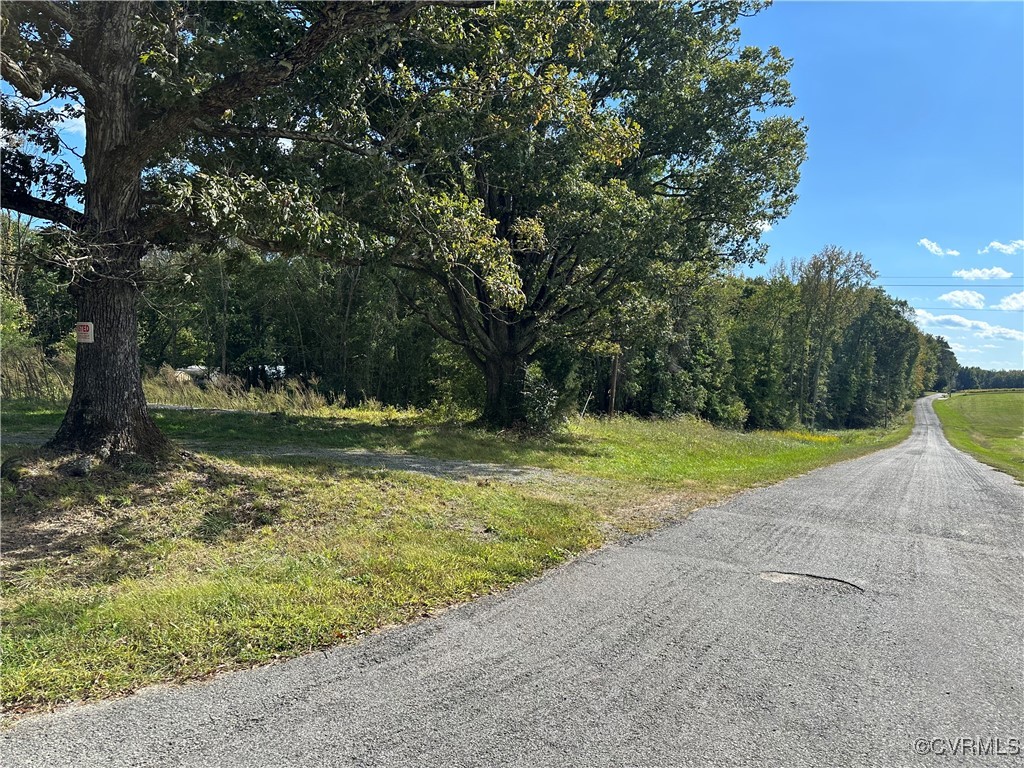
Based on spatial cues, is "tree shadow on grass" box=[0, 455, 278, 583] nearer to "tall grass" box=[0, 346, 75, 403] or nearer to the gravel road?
the gravel road

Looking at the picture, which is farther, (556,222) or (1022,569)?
(556,222)

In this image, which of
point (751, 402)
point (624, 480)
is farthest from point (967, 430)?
point (624, 480)

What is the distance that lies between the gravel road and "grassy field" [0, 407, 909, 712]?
1.00 ft

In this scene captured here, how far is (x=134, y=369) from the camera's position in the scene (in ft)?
22.7

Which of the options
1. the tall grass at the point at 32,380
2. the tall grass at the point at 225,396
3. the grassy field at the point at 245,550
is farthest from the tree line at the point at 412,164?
the tall grass at the point at 225,396

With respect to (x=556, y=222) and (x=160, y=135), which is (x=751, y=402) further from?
(x=160, y=135)

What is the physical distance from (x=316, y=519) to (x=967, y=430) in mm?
62939

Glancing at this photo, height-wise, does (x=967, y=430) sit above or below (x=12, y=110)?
below

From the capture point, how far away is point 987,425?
5622 centimetres
